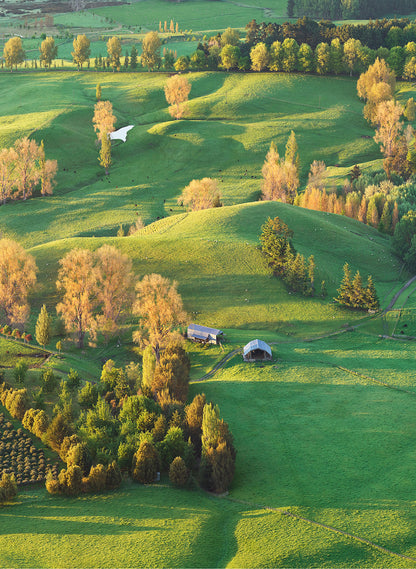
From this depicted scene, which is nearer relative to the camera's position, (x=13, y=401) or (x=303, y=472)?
(x=303, y=472)

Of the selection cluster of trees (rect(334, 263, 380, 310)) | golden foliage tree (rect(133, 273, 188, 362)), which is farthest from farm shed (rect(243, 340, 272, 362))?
cluster of trees (rect(334, 263, 380, 310))

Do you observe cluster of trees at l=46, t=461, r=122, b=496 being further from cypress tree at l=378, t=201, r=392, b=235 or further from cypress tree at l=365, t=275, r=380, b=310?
cypress tree at l=378, t=201, r=392, b=235

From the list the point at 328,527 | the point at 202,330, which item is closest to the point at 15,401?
the point at 202,330

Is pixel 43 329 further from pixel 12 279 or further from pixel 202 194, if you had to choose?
pixel 202 194

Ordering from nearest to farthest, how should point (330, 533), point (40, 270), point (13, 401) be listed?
1. point (330, 533)
2. point (13, 401)
3. point (40, 270)

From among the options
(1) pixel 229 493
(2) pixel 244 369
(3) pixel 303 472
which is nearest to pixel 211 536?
(1) pixel 229 493

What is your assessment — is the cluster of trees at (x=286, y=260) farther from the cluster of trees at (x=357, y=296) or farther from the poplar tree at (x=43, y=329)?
the poplar tree at (x=43, y=329)

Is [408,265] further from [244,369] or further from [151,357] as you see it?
[151,357]
